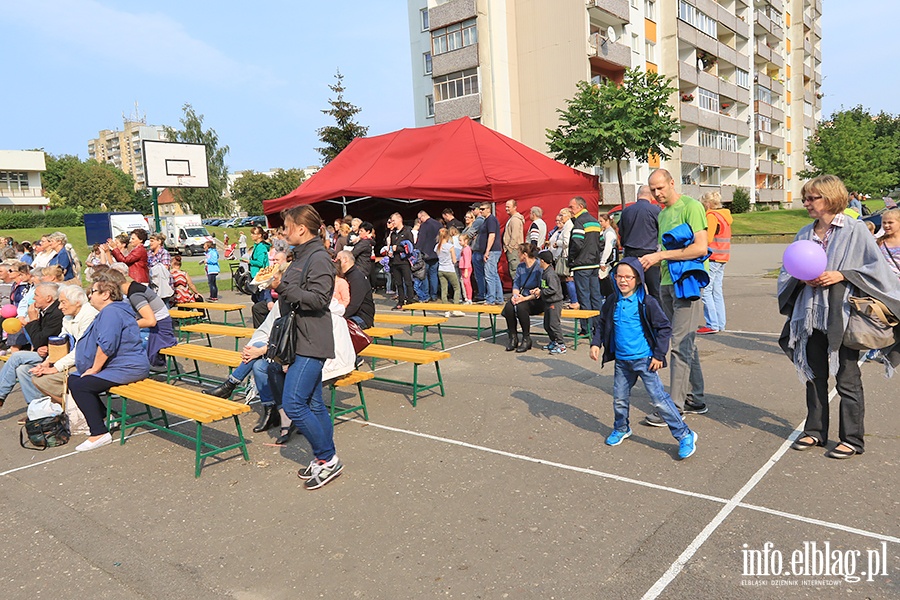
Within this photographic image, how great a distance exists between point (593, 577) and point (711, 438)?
223cm

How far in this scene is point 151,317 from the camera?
664 centimetres

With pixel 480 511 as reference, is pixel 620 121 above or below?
above

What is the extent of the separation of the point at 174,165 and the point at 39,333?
2442 cm

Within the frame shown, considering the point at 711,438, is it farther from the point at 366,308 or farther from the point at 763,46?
the point at 763,46

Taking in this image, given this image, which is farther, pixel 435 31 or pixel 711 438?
pixel 435 31

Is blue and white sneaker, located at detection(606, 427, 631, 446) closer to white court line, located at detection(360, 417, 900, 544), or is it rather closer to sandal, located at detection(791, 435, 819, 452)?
white court line, located at detection(360, 417, 900, 544)

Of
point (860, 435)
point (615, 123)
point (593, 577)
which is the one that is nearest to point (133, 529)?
point (593, 577)

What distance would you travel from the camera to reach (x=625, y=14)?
37.3 m

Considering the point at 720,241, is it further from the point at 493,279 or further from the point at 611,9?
the point at 611,9

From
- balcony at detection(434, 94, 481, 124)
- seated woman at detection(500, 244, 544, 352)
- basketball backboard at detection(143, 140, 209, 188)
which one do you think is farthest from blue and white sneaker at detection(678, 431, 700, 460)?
balcony at detection(434, 94, 481, 124)

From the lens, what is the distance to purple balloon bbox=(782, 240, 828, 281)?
167 inches

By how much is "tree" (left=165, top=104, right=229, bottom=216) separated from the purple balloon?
2555 inches

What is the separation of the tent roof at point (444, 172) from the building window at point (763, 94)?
47.7 metres

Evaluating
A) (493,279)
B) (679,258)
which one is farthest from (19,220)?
(679,258)
